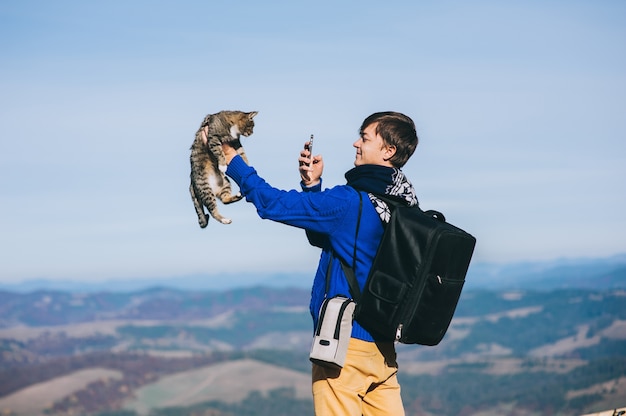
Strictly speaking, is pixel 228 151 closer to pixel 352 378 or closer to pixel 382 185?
pixel 382 185

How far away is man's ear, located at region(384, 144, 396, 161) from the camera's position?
165 inches

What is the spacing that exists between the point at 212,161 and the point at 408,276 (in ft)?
4.15

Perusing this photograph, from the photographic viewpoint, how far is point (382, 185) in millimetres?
4117

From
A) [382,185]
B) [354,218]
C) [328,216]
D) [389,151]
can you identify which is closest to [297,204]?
[328,216]

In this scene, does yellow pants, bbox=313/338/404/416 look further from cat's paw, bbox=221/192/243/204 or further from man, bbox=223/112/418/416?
cat's paw, bbox=221/192/243/204

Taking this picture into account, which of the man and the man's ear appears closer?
the man

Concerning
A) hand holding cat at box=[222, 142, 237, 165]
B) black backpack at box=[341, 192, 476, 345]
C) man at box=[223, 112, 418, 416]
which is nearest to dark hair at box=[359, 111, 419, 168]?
man at box=[223, 112, 418, 416]

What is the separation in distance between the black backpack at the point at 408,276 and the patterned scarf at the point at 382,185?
0.13ft

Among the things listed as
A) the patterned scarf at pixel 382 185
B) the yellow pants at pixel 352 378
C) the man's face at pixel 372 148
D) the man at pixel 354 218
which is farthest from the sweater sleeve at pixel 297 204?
the yellow pants at pixel 352 378

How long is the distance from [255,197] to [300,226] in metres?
0.26

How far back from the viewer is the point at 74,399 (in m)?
166

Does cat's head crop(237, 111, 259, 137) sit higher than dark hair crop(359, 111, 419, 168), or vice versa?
cat's head crop(237, 111, 259, 137)

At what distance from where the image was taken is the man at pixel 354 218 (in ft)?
13.2

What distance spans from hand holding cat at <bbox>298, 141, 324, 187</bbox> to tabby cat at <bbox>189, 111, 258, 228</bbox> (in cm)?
32
